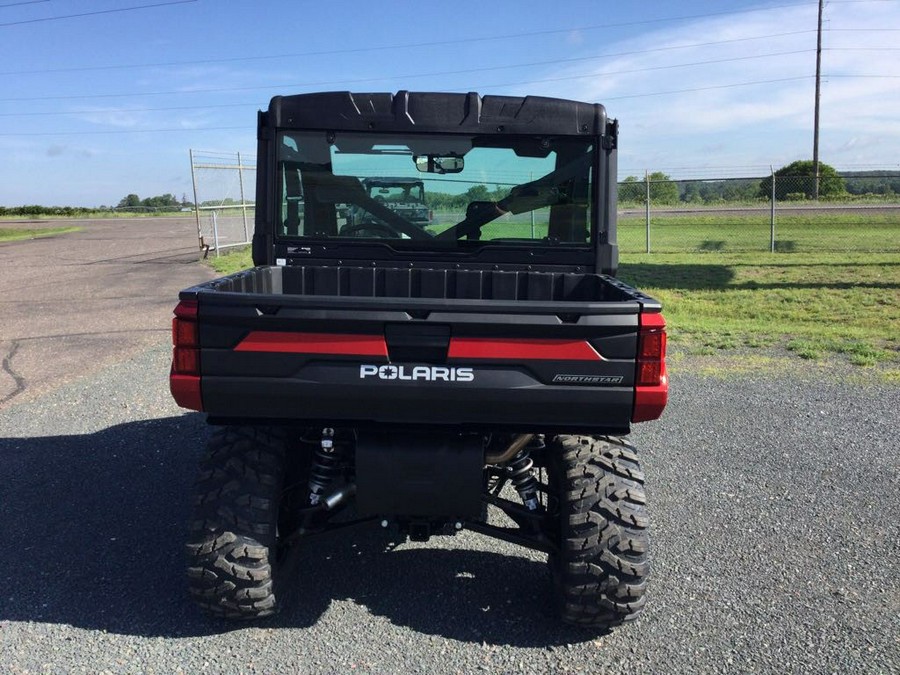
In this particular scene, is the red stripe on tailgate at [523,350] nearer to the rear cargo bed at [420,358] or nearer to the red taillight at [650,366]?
the rear cargo bed at [420,358]

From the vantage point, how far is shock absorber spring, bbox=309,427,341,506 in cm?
338

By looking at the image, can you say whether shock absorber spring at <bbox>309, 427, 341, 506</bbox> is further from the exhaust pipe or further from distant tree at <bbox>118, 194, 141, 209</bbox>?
distant tree at <bbox>118, 194, 141, 209</bbox>

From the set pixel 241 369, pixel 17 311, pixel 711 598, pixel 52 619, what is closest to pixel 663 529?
pixel 711 598

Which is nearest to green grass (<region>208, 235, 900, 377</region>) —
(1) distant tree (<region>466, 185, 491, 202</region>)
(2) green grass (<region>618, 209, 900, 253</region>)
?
(2) green grass (<region>618, 209, 900, 253</region>)

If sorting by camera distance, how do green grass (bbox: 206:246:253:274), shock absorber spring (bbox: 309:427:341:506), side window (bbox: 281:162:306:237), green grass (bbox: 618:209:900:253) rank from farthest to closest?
green grass (bbox: 618:209:900:253) < green grass (bbox: 206:246:253:274) < side window (bbox: 281:162:306:237) < shock absorber spring (bbox: 309:427:341:506)

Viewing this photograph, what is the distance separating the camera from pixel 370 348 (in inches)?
114

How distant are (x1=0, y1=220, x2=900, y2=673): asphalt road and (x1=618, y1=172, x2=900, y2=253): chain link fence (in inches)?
503

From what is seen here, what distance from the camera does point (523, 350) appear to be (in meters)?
2.87

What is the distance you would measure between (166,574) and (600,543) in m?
2.13

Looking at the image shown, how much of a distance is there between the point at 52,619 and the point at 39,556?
69 centimetres

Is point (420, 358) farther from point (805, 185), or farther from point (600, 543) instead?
point (805, 185)

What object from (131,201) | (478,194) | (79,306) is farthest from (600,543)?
(131,201)

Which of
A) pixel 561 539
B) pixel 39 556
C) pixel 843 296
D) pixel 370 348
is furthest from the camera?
pixel 843 296

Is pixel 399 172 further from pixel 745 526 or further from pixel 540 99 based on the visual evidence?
pixel 745 526
